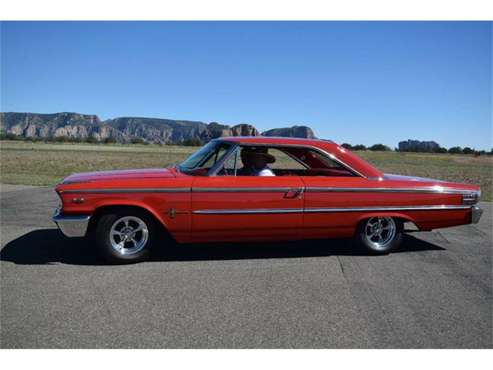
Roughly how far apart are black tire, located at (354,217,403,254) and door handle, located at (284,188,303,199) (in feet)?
3.24

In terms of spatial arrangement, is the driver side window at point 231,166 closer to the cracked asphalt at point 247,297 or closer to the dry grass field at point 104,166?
the cracked asphalt at point 247,297

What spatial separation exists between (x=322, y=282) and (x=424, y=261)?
65.7 inches

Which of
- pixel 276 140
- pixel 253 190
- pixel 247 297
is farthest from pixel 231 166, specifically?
→ pixel 247 297

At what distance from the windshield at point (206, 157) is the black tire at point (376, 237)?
203cm

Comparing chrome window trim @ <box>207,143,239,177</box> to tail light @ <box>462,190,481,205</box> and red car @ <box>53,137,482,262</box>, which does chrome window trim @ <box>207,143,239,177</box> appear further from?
tail light @ <box>462,190,481,205</box>

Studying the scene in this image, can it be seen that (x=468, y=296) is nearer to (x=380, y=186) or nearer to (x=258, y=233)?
(x=380, y=186)

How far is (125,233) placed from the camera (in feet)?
14.7

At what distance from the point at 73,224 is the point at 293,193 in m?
2.53

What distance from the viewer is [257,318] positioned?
3141 millimetres

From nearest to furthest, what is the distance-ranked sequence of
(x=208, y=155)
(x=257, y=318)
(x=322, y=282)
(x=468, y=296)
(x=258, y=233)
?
(x=257, y=318)
(x=468, y=296)
(x=322, y=282)
(x=258, y=233)
(x=208, y=155)

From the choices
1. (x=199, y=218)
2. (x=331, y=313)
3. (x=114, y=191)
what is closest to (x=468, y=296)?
(x=331, y=313)

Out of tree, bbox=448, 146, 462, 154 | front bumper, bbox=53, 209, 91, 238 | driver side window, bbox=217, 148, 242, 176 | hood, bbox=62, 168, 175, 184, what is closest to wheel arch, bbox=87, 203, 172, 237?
front bumper, bbox=53, 209, 91, 238

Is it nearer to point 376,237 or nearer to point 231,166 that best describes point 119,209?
point 231,166

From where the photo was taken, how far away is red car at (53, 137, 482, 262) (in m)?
4.36
